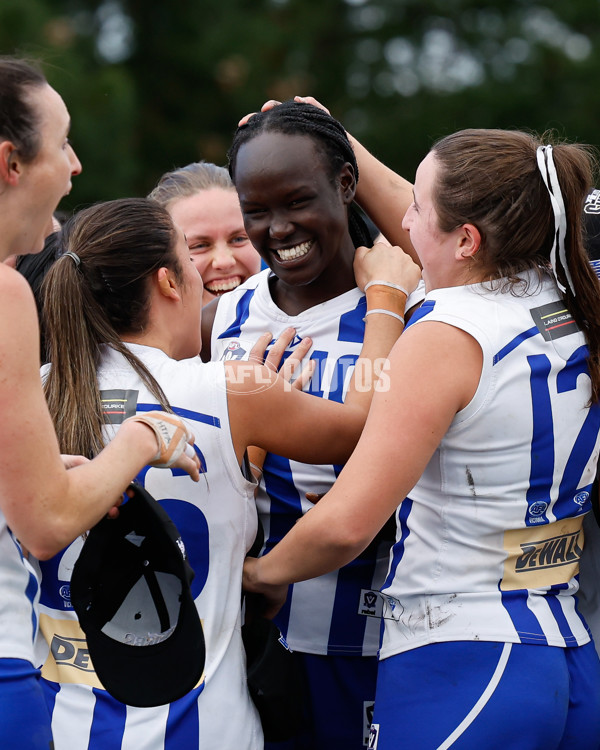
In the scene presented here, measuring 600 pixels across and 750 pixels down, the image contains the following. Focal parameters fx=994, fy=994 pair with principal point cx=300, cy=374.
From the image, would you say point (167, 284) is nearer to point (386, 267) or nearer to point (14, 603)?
point (386, 267)

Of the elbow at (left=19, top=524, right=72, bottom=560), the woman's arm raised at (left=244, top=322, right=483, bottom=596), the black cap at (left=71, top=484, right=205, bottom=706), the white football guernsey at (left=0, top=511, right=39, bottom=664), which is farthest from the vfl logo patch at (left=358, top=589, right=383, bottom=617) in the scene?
the elbow at (left=19, top=524, right=72, bottom=560)

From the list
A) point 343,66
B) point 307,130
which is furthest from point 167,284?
point 343,66

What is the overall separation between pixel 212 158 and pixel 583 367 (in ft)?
36.7

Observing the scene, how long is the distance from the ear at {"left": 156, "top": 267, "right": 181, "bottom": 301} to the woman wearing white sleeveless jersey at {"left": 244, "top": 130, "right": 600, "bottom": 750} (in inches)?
24.0

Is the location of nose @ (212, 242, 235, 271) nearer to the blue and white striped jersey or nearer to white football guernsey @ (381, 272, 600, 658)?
the blue and white striped jersey

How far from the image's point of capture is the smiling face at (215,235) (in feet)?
11.4

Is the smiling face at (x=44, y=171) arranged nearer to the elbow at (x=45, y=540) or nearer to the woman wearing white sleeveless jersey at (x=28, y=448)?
the woman wearing white sleeveless jersey at (x=28, y=448)

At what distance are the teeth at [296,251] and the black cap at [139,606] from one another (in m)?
0.97

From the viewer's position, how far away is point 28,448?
67.9 inches

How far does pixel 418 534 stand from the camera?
2.16 m

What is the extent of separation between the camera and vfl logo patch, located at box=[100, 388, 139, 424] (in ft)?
7.07

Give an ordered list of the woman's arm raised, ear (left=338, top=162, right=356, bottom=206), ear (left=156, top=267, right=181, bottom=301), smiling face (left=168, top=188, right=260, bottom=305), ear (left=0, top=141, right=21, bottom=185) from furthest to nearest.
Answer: smiling face (left=168, top=188, right=260, bottom=305)
ear (left=338, top=162, right=356, bottom=206)
ear (left=156, top=267, right=181, bottom=301)
the woman's arm raised
ear (left=0, top=141, right=21, bottom=185)

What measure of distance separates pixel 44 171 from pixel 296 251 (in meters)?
0.89

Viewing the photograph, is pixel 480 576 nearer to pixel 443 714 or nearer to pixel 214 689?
pixel 443 714
